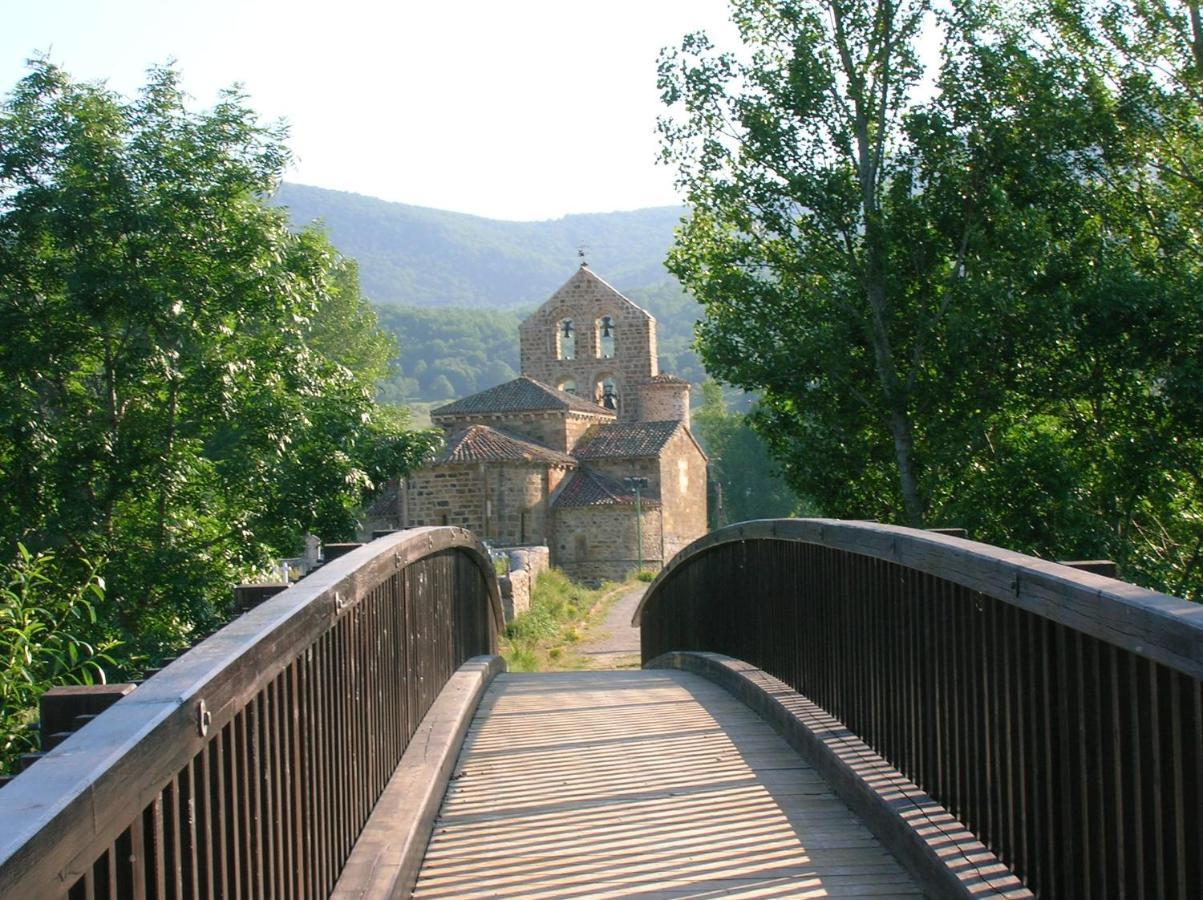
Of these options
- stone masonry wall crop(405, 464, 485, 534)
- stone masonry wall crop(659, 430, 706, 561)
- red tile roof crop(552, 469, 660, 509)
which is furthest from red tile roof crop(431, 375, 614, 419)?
stone masonry wall crop(405, 464, 485, 534)

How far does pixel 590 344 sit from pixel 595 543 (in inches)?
416

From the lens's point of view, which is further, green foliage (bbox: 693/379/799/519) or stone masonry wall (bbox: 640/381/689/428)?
green foliage (bbox: 693/379/799/519)

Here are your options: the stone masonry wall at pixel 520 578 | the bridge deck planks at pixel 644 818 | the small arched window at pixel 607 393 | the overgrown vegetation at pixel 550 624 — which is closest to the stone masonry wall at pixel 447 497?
the stone masonry wall at pixel 520 578

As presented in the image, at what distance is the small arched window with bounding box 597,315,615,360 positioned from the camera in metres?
50.7

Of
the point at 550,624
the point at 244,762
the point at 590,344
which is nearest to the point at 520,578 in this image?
the point at 550,624

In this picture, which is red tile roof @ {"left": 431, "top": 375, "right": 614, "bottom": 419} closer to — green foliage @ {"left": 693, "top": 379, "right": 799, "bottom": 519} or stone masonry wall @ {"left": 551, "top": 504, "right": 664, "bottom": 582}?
stone masonry wall @ {"left": 551, "top": 504, "right": 664, "bottom": 582}

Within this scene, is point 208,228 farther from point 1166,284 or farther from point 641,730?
point 1166,284

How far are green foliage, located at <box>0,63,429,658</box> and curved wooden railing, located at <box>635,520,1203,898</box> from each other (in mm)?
9343

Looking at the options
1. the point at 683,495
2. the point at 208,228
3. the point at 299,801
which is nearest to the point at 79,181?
the point at 208,228

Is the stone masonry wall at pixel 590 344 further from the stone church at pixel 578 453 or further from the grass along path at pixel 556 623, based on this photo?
the grass along path at pixel 556 623

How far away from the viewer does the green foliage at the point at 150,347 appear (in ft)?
43.9

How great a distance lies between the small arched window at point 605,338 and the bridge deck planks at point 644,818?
144 ft

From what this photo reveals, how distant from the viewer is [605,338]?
5109cm

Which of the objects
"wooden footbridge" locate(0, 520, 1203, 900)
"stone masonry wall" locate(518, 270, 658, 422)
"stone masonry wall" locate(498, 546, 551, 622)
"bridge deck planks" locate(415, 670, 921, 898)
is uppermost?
"stone masonry wall" locate(518, 270, 658, 422)
